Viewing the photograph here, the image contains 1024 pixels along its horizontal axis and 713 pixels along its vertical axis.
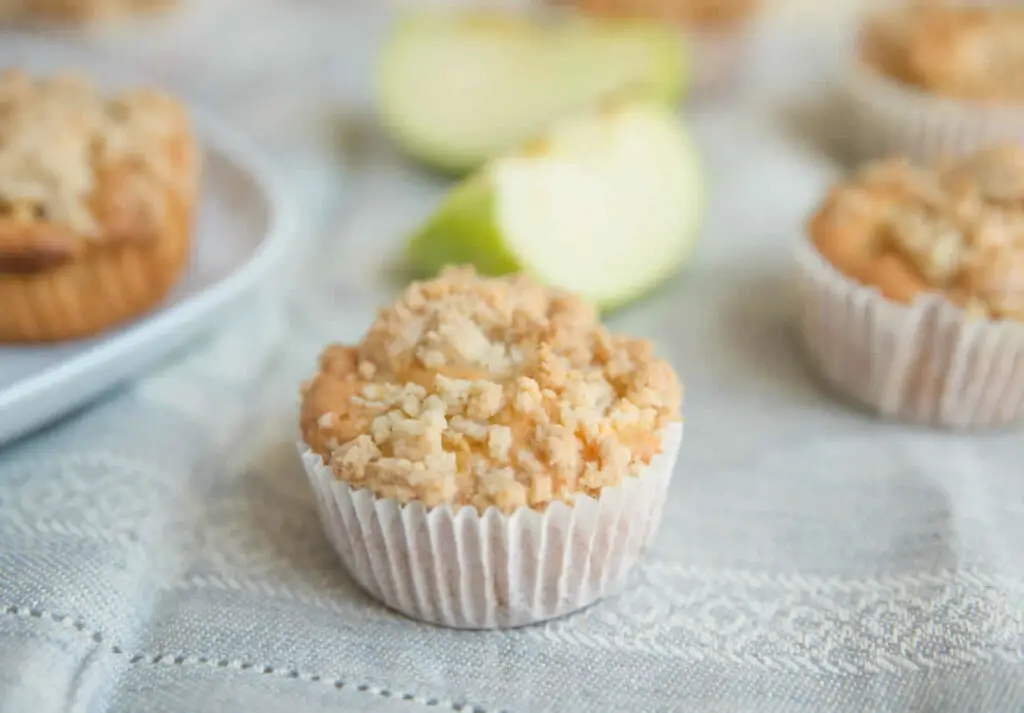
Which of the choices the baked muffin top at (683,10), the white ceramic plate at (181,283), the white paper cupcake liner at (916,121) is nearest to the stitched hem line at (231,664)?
the white ceramic plate at (181,283)

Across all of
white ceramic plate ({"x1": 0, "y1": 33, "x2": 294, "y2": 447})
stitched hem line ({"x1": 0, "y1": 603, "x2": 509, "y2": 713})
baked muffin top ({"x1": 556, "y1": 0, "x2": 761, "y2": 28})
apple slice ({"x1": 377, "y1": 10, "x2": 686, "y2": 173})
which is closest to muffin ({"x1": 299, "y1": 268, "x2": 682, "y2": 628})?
stitched hem line ({"x1": 0, "y1": 603, "x2": 509, "y2": 713})

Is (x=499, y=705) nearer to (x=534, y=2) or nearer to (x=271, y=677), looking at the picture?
(x=271, y=677)

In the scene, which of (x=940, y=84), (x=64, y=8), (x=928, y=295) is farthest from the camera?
(x=64, y=8)

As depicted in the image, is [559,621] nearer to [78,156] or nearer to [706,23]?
[78,156]

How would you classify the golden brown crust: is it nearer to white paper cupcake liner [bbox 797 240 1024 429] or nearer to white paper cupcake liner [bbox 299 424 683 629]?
white paper cupcake liner [bbox 299 424 683 629]

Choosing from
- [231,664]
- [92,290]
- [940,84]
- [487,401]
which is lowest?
[231,664]

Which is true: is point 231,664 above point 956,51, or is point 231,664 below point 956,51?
below

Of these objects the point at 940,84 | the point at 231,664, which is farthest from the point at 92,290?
the point at 940,84
